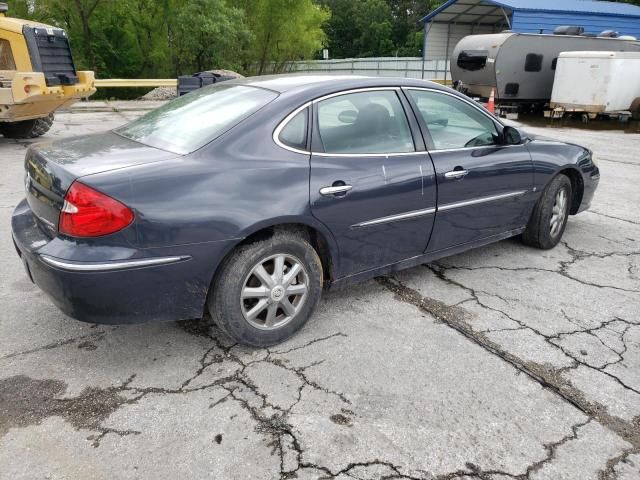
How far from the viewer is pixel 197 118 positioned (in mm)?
3309

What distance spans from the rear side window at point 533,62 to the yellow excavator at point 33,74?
1199 centimetres

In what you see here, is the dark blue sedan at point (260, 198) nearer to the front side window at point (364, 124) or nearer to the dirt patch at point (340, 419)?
the front side window at point (364, 124)


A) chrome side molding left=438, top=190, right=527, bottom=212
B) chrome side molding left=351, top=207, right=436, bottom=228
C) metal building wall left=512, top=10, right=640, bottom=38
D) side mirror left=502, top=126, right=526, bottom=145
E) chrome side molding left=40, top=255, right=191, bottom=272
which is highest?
metal building wall left=512, top=10, right=640, bottom=38

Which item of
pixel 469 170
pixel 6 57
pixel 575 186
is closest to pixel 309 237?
pixel 469 170

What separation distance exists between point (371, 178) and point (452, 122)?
1002 mm

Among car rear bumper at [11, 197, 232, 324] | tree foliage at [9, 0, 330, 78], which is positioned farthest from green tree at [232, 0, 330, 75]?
car rear bumper at [11, 197, 232, 324]

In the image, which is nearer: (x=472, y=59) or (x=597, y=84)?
(x=597, y=84)

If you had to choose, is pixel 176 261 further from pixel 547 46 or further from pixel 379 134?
pixel 547 46

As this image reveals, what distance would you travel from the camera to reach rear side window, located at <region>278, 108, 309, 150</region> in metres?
3.08

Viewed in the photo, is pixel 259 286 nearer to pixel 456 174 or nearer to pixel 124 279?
pixel 124 279

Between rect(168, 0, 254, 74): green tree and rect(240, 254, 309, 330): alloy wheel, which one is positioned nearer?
rect(240, 254, 309, 330): alloy wheel

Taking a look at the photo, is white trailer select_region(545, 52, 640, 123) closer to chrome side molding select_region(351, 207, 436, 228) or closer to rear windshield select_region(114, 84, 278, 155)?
chrome side molding select_region(351, 207, 436, 228)

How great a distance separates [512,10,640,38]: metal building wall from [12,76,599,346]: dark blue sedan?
2175 centimetres

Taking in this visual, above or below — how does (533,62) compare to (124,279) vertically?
above
